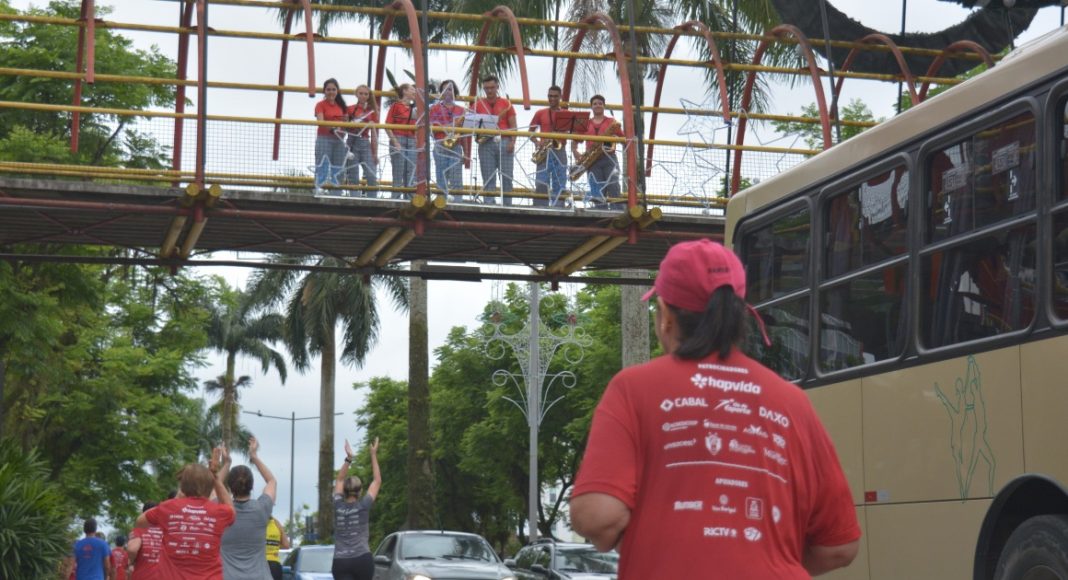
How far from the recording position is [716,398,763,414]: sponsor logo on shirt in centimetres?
345

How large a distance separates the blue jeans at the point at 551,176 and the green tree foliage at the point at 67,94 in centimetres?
1285

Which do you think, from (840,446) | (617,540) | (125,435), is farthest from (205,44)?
(125,435)

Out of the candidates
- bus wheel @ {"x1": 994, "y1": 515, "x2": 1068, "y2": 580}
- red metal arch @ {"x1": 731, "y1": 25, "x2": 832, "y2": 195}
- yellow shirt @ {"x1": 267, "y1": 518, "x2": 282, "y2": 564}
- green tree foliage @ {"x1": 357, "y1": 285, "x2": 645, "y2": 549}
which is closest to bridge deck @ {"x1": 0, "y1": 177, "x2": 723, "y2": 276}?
red metal arch @ {"x1": 731, "y1": 25, "x2": 832, "y2": 195}

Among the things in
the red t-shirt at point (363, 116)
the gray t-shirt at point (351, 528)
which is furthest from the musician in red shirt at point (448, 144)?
the gray t-shirt at point (351, 528)

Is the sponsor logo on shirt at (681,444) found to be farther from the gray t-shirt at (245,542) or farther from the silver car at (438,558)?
the silver car at (438,558)

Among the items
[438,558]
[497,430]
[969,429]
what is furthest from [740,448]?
[497,430]

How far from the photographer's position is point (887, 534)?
8.17 meters

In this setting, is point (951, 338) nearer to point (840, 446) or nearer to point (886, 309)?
point (886, 309)

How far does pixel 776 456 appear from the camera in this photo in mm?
3490

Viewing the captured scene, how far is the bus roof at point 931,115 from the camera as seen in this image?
23.1ft

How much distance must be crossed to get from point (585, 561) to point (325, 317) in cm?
3484

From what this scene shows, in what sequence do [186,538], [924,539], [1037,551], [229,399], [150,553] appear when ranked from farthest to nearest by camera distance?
[229,399], [150,553], [186,538], [924,539], [1037,551]

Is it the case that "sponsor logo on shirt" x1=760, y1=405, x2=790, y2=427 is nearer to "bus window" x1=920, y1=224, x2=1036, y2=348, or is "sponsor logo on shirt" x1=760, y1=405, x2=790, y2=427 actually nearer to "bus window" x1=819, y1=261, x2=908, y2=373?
"bus window" x1=920, y1=224, x2=1036, y2=348

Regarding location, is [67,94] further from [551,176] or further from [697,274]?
[697,274]
